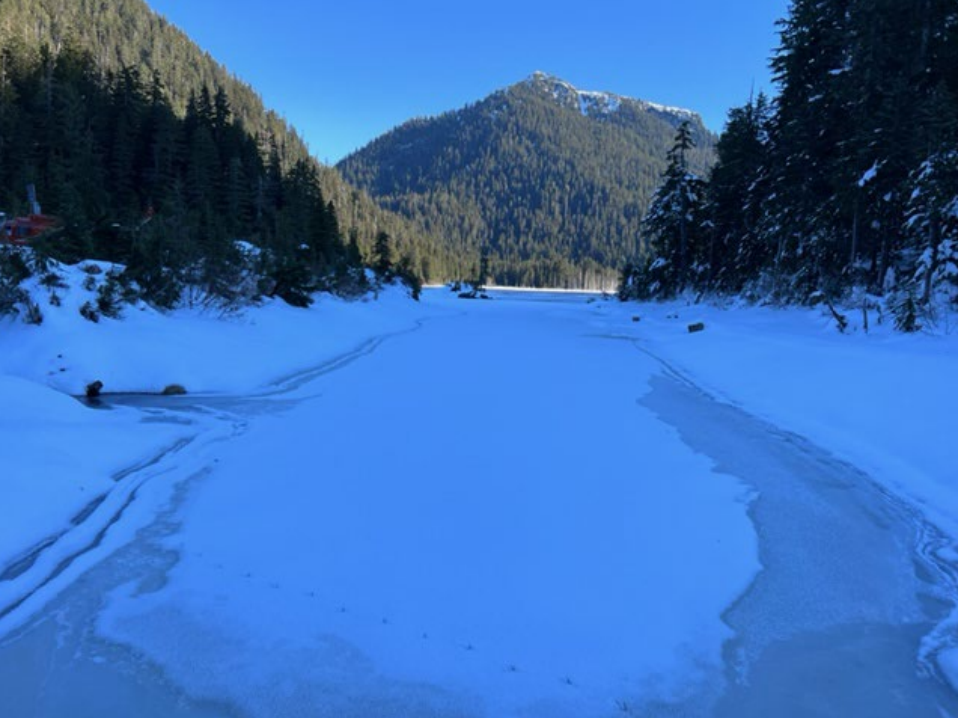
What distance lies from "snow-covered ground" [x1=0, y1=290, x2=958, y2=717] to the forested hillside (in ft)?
21.3

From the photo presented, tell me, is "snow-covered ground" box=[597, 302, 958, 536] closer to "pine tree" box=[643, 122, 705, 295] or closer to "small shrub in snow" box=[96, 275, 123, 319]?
"small shrub in snow" box=[96, 275, 123, 319]

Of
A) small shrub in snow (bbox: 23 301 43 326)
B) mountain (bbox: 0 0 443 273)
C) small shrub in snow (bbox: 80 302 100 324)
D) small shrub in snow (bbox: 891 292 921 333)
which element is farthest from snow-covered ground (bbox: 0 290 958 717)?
mountain (bbox: 0 0 443 273)

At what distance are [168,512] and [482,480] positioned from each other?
2842 millimetres

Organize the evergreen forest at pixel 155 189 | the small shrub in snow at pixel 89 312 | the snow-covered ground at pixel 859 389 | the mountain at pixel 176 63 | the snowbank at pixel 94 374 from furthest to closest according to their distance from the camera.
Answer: the mountain at pixel 176 63, the evergreen forest at pixel 155 189, the small shrub in snow at pixel 89 312, the snow-covered ground at pixel 859 389, the snowbank at pixel 94 374

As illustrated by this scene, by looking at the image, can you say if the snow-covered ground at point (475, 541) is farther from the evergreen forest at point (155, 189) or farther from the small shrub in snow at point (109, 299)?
the evergreen forest at point (155, 189)

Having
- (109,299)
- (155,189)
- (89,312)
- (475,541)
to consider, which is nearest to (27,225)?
(109,299)

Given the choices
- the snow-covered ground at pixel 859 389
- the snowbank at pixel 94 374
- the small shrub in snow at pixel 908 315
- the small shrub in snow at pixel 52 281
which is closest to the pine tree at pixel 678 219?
the snow-covered ground at pixel 859 389

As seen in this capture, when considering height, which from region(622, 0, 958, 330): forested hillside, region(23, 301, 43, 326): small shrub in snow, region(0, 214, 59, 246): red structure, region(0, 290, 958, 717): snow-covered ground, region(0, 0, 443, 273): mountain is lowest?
region(0, 290, 958, 717): snow-covered ground

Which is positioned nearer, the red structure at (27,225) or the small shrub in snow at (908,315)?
the small shrub in snow at (908,315)

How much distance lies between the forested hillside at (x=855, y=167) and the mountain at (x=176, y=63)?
7043 centimetres

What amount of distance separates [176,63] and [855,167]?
133m

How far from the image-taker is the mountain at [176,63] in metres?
95.1

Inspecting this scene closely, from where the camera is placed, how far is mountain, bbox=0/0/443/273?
→ 3743 inches

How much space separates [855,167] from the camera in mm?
18141
